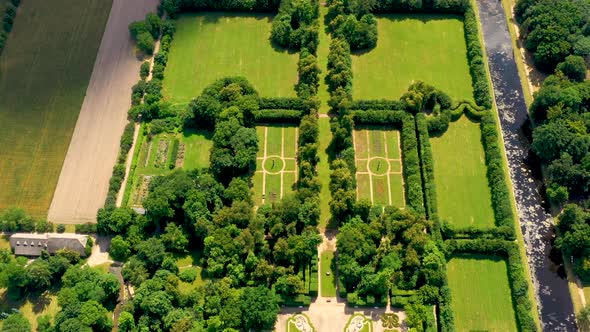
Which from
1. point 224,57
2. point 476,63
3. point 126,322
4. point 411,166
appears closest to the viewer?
point 126,322

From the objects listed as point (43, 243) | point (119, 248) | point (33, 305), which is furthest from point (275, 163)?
point (33, 305)

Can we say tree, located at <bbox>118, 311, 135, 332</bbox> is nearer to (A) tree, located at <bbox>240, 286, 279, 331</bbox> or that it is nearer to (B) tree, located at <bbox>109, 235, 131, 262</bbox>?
(B) tree, located at <bbox>109, 235, 131, 262</bbox>

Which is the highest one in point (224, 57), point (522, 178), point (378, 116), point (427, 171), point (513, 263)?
point (224, 57)

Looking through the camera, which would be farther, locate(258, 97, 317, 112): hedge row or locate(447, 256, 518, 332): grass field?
locate(258, 97, 317, 112): hedge row

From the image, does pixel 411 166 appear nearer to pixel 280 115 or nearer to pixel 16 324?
pixel 280 115

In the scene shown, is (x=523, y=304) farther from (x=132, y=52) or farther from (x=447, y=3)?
(x=132, y=52)

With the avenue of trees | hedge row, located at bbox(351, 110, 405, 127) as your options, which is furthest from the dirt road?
the avenue of trees

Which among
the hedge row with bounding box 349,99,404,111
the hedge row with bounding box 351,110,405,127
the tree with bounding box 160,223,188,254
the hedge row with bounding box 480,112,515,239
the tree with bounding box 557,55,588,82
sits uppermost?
the tree with bounding box 557,55,588,82

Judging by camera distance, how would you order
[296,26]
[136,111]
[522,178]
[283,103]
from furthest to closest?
[296,26]
[136,111]
[283,103]
[522,178]
